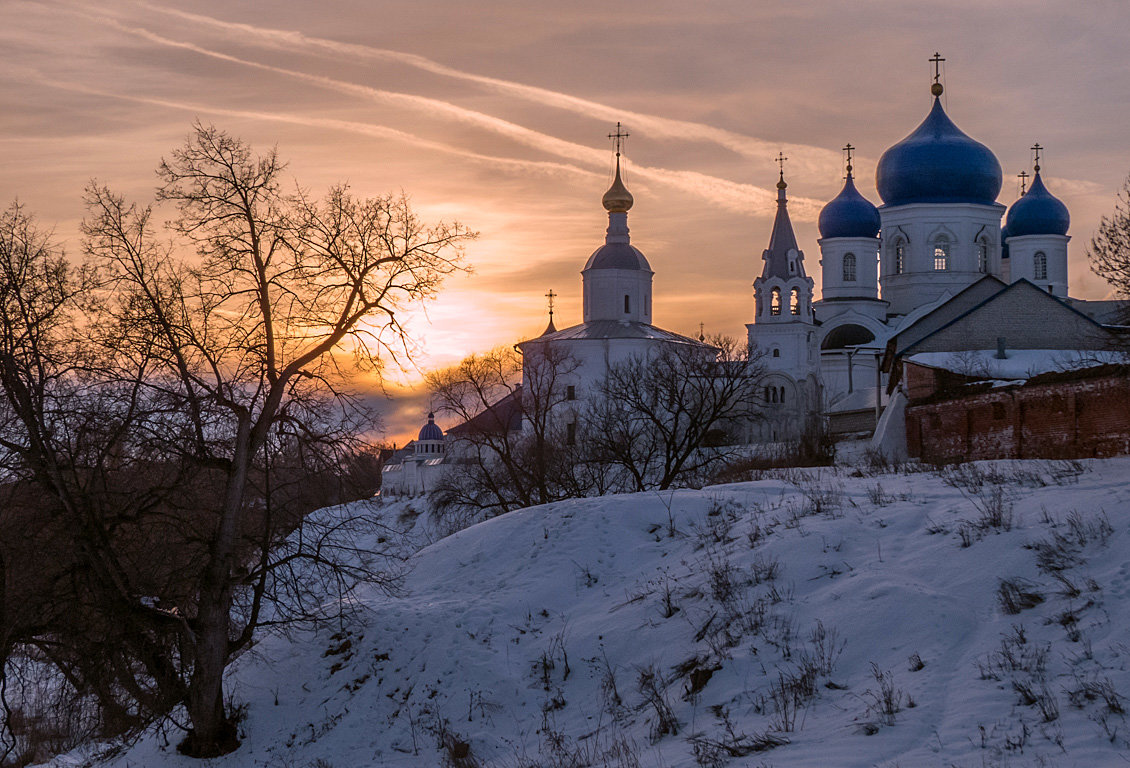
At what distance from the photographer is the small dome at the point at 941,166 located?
58406 millimetres

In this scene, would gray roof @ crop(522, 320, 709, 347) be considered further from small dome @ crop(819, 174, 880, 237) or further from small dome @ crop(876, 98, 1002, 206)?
small dome @ crop(876, 98, 1002, 206)

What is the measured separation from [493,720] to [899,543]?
4.52 meters

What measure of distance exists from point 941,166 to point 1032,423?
120 feet

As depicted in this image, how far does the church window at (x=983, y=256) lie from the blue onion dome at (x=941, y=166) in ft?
Result: 6.57

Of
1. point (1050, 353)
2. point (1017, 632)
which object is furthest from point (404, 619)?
point (1050, 353)

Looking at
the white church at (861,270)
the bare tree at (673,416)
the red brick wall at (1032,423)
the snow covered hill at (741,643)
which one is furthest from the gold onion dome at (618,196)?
the snow covered hill at (741,643)

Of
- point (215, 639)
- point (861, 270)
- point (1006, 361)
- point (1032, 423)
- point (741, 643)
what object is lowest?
point (215, 639)

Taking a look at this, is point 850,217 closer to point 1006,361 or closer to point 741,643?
point 1006,361

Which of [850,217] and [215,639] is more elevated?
[850,217]

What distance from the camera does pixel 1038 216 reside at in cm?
6344

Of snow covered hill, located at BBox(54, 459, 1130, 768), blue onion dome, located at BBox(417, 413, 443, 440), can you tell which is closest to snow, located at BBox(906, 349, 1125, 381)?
snow covered hill, located at BBox(54, 459, 1130, 768)

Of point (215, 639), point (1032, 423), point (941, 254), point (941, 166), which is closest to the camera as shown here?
point (215, 639)

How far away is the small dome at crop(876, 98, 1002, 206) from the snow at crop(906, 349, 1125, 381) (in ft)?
83.8


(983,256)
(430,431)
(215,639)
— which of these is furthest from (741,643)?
(430,431)
